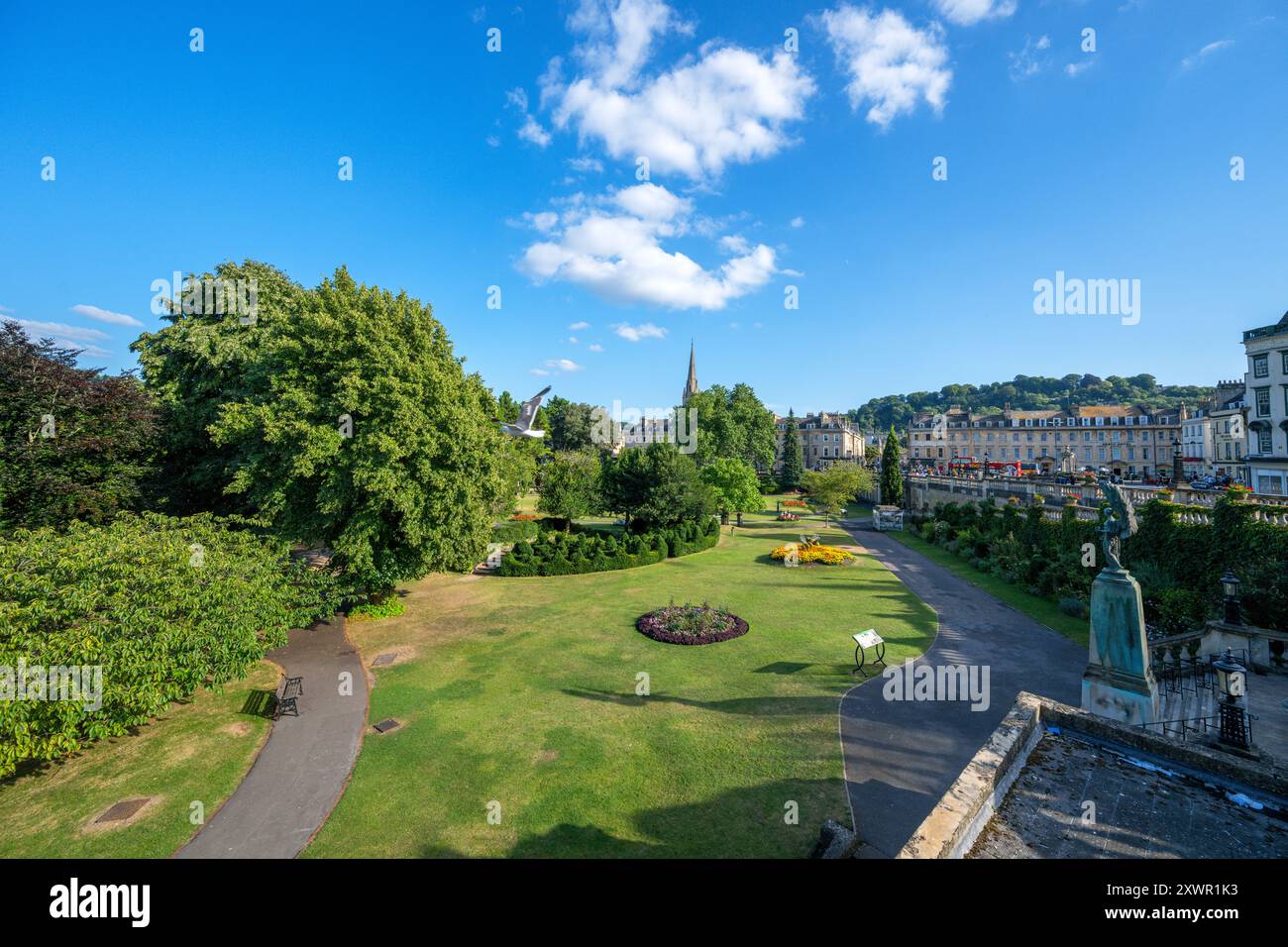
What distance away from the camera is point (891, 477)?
204ft

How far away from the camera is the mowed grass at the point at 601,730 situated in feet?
31.0

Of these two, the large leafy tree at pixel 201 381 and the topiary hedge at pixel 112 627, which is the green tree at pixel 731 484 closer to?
the large leafy tree at pixel 201 381

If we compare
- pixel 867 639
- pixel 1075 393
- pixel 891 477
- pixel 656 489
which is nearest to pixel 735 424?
pixel 891 477

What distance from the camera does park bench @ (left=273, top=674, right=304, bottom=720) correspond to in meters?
14.2

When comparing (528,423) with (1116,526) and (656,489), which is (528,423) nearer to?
(656,489)

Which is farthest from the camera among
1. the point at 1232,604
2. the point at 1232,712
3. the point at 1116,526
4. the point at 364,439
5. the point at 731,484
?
the point at 731,484

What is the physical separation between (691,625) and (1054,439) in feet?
315

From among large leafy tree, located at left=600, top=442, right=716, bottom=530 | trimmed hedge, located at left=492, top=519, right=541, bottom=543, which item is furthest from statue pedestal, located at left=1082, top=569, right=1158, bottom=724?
trimmed hedge, located at left=492, top=519, right=541, bottom=543

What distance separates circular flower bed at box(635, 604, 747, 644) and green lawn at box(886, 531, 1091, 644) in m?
10.9

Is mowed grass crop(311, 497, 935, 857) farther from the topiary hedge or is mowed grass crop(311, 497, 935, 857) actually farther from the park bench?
the topiary hedge

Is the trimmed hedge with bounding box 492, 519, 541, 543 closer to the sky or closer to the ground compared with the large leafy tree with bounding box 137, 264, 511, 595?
closer to the ground
